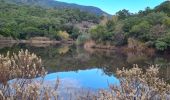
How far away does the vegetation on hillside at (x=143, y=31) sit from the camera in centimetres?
5381

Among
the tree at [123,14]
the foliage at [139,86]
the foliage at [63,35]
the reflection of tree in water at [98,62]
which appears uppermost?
the foliage at [139,86]

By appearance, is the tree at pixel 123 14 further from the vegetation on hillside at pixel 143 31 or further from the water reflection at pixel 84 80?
the water reflection at pixel 84 80

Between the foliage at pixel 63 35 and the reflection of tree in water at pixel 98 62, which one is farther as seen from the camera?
the foliage at pixel 63 35

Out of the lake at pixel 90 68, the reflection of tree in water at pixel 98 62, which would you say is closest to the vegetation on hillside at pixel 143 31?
the lake at pixel 90 68

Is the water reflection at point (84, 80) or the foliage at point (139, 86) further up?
the foliage at point (139, 86)

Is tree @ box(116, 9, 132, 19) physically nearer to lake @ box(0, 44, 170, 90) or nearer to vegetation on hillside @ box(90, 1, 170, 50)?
vegetation on hillside @ box(90, 1, 170, 50)

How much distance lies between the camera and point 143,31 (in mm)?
57062

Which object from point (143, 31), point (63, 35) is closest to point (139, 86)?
point (143, 31)

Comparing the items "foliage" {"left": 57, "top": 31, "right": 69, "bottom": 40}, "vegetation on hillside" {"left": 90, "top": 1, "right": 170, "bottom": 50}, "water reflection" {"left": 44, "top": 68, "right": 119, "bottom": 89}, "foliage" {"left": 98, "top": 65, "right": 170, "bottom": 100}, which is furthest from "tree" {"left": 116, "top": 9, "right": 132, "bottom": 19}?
"foliage" {"left": 98, "top": 65, "right": 170, "bottom": 100}

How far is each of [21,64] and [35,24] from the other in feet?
343

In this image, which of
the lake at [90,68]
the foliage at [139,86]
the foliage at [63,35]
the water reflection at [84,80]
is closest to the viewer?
the foliage at [139,86]

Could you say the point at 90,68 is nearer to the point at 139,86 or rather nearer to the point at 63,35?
the point at 139,86

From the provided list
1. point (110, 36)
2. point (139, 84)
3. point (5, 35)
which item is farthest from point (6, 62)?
point (5, 35)

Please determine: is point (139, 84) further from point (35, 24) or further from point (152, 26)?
point (35, 24)
